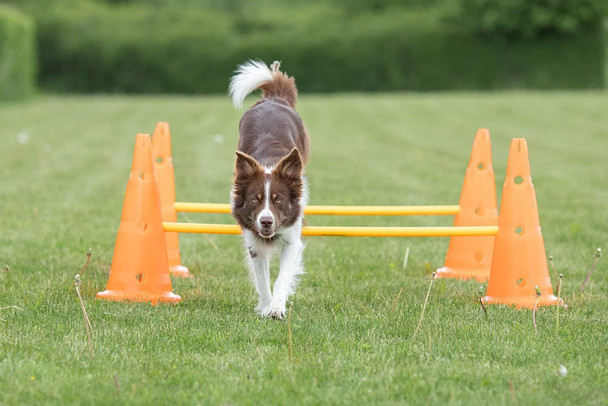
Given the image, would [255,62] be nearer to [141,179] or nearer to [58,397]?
[141,179]

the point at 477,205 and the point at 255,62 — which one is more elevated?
the point at 255,62

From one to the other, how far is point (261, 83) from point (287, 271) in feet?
7.63

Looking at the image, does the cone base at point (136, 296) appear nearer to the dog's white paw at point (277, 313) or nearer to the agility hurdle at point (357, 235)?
the agility hurdle at point (357, 235)

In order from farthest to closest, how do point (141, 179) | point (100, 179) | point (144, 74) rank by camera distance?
1. point (144, 74)
2. point (100, 179)
3. point (141, 179)

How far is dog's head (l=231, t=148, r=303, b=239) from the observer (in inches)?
212

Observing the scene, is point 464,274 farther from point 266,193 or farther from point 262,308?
point 266,193

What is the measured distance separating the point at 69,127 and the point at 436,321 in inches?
649

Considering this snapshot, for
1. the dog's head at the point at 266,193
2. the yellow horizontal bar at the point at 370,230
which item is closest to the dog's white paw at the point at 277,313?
the dog's head at the point at 266,193

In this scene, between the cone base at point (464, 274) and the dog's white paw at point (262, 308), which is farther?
the cone base at point (464, 274)

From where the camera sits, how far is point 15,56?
2822 centimetres

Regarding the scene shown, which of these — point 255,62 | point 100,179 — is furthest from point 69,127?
point 255,62

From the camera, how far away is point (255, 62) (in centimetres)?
755

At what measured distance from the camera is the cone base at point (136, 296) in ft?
18.8

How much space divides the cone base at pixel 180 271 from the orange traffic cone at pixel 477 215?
6.55 feet
